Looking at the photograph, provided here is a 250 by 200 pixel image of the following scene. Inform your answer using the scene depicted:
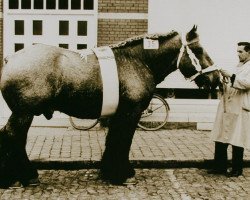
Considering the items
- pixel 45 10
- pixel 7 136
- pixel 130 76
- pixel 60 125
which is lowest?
pixel 60 125

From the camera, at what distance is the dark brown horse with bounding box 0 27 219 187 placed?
6156mm

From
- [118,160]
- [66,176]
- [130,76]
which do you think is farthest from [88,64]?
[66,176]

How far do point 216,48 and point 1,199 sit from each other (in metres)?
6.75

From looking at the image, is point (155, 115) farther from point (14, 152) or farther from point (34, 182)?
point (14, 152)

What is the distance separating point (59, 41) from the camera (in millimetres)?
11453

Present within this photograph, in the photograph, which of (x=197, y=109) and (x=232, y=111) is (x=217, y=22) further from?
(x=232, y=111)

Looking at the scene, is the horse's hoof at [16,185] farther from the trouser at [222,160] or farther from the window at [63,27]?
the window at [63,27]

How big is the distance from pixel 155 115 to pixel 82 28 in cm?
247

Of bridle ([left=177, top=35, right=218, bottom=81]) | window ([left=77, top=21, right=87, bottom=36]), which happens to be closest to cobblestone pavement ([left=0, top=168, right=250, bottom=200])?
bridle ([left=177, top=35, right=218, bottom=81])

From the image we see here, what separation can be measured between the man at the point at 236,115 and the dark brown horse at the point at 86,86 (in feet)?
1.22

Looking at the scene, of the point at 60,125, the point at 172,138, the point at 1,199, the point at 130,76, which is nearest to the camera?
the point at 1,199

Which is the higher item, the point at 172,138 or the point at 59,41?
the point at 59,41

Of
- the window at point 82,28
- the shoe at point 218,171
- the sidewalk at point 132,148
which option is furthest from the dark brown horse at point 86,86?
the window at point 82,28

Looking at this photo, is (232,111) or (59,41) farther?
(59,41)
